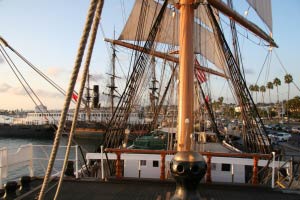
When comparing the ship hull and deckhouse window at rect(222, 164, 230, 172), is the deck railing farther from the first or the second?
the ship hull

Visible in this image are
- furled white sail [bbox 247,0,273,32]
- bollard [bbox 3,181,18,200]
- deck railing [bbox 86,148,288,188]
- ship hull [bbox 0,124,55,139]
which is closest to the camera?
bollard [bbox 3,181,18,200]

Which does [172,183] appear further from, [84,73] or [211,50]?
[211,50]

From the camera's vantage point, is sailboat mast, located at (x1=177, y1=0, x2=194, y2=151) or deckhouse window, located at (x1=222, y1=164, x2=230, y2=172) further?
deckhouse window, located at (x1=222, y1=164, x2=230, y2=172)

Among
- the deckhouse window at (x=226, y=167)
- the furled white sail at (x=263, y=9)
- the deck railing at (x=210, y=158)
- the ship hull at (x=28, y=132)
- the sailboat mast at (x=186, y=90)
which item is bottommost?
the ship hull at (x=28, y=132)

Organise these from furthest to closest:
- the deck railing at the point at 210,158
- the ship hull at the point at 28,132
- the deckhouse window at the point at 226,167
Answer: the ship hull at the point at 28,132
the deckhouse window at the point at 226,167
the deck railing at the point at 210,158

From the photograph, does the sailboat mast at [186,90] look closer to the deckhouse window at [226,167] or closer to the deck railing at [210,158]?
the deck railing at [210,158]

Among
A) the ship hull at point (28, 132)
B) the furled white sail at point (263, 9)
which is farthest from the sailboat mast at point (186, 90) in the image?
the ship hull at point (28, 132)

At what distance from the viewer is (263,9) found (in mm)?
14617

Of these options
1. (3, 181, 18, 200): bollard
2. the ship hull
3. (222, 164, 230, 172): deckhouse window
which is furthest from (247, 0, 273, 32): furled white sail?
the ship hull

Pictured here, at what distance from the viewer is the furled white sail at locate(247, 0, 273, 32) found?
13.5 m

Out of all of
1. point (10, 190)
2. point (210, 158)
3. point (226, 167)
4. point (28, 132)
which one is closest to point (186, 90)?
point (210, 158)

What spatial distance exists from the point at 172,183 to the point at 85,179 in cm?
215

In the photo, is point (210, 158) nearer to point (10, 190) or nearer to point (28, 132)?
point (10, 190)

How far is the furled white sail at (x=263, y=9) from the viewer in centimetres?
1350
